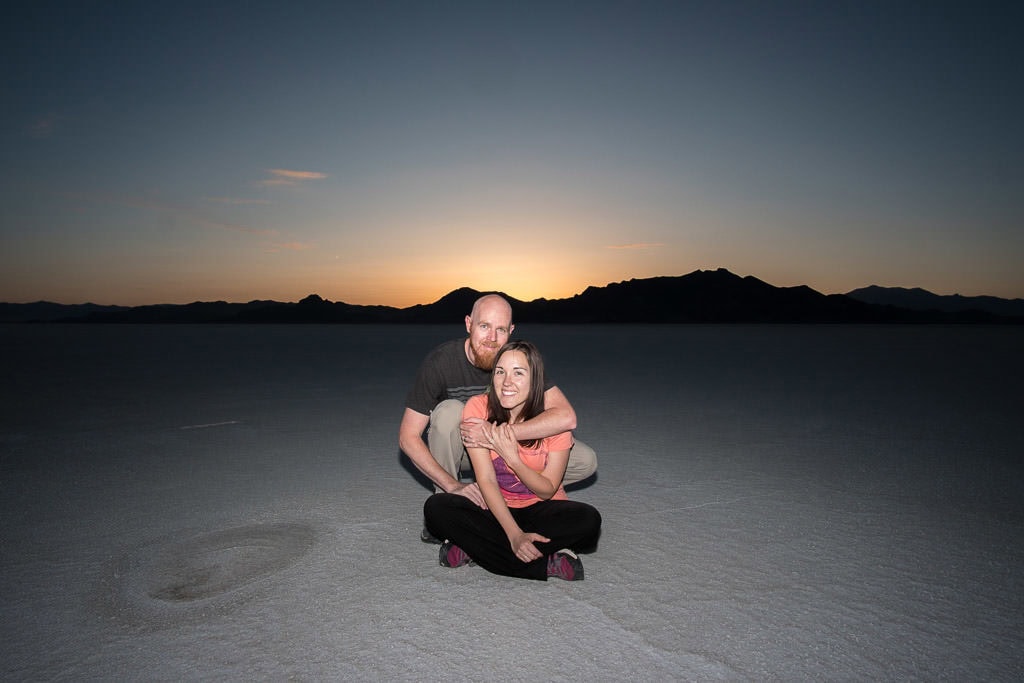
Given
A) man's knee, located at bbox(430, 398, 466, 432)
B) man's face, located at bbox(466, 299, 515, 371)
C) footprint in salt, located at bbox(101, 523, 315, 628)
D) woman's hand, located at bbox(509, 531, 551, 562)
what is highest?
man's face, located at bbox(466, 299, 515, 371)

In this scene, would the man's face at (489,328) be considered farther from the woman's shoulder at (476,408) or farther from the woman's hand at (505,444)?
the woman's hand at (505,444)

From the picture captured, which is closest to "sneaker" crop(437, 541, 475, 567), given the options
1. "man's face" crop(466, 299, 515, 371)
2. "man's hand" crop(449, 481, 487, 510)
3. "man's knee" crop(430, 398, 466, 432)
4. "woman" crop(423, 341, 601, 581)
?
"woman" crop(423, 341, 601, 581)

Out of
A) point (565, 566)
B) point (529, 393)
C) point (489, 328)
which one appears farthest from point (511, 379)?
point (565, 566)

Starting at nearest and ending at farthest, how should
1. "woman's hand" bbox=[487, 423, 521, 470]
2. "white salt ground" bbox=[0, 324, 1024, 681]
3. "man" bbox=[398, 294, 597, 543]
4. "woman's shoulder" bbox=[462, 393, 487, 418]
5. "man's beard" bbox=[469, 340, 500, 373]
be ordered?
1. "white salt ground" bbox=[0, 324, 1024, 681]
2. "woman's hand" bbox=[487, 423, 521, 470]
3. "woman's shoulder" bbox=[462, 393, 487, 418]
4. "man" bbox=[398, 294, 597, 543]
5. "man's beard" bbox=[469, 340, 500, 373]

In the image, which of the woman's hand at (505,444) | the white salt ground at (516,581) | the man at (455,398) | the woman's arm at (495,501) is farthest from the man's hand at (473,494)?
the woman's hand at (505,444)

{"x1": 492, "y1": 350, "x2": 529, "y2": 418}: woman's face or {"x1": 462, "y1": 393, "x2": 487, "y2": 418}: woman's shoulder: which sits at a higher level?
{"x1": 492, "y1": 350, "x2": 529, "y2": 418}: woman's face

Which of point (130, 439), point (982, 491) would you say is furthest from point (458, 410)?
point (130, 439)

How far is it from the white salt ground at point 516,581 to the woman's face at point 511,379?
933 mm

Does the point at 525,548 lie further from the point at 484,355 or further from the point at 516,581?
the point at 484,355

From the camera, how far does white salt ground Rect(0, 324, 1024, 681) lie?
246cm

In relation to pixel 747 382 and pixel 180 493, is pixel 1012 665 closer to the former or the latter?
pixel 180 493

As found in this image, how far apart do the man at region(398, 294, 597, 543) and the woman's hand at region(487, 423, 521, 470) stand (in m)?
0.40

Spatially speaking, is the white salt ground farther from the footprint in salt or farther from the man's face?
the man's face

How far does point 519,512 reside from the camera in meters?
3.46
